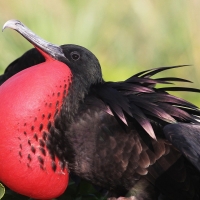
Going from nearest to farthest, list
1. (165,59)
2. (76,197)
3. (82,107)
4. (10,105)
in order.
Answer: (10,105), (82,107), (76,197), (165,59)

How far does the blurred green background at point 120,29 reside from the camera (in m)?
5.34

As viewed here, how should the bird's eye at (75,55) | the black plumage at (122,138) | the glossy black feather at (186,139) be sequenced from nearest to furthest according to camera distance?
1. the glossy black feather at (186,139)
2. the black plumage at (122,138)
3. the bird's eye at (75,55)

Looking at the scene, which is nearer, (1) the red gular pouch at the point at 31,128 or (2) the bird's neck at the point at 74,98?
(1) the red gular pouch at the point at 31,128

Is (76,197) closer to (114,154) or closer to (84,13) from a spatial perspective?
(114,154)

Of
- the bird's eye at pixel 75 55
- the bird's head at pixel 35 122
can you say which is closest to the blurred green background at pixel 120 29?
the bird's eye at pixel 75 55

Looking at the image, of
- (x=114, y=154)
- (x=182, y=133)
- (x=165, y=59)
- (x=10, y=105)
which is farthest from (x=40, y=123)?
(x=165, y=59)

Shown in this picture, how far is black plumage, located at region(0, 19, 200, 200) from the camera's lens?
107 inches

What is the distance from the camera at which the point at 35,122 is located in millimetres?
2646

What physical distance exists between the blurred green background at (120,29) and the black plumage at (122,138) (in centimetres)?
233

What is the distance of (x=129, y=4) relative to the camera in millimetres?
5645

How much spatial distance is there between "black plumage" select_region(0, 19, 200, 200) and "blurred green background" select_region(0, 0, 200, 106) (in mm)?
2330

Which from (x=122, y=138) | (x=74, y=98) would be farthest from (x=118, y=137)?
(x=74, y=98)

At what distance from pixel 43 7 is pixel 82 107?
2919 mm

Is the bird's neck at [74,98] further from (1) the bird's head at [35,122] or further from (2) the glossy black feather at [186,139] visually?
(2) the glossy black feather at [186,139]
